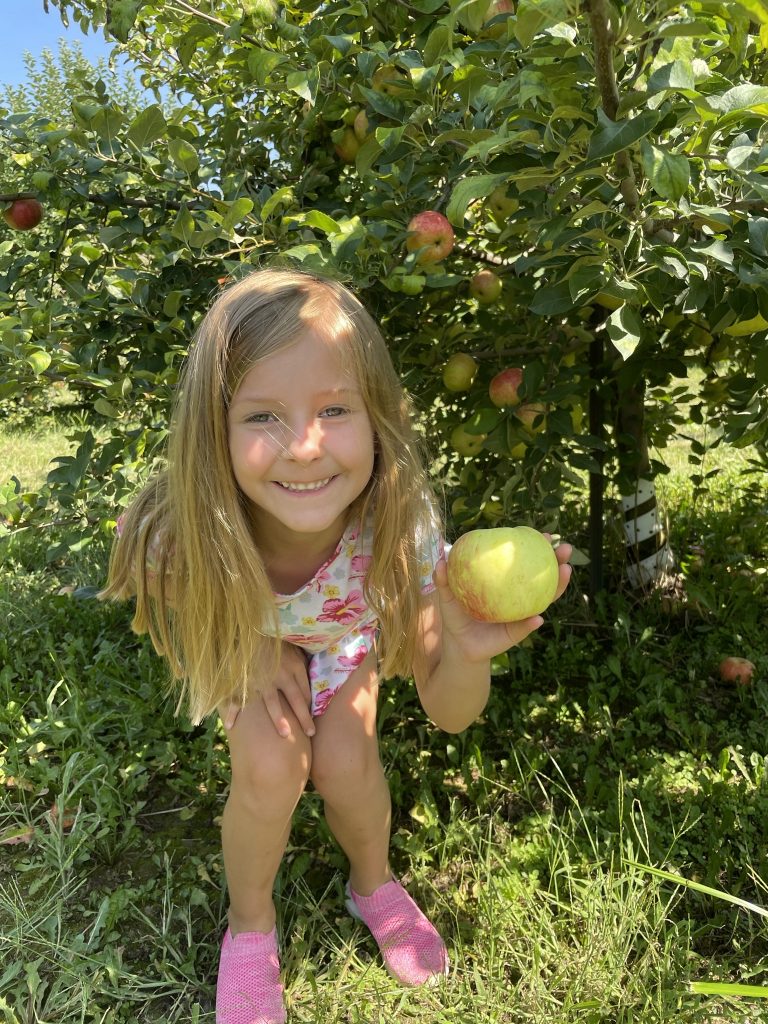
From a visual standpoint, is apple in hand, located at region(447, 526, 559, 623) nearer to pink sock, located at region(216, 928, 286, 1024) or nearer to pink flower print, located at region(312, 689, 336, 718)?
pink flower print, located at region(312, 689, 336, 718)

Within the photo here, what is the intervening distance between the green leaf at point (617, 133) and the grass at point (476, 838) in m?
0.84

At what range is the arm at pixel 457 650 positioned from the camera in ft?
4.20

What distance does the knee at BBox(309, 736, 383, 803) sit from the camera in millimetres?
1465

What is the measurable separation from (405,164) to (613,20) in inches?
25.4

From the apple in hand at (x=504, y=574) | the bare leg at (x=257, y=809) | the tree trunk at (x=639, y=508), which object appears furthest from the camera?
the tree trunk at (x=639, y=508)

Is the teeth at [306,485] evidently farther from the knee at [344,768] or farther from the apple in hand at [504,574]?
the knee at [344,768]

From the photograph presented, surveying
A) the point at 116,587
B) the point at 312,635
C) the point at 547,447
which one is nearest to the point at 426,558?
the point at 312,635

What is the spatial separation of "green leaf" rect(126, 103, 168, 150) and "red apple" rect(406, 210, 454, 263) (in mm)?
490

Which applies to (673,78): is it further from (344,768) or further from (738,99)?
(344,768)

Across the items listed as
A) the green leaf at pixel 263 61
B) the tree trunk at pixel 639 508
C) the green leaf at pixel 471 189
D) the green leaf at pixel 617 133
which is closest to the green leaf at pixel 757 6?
the green leaf at pixel 617 133

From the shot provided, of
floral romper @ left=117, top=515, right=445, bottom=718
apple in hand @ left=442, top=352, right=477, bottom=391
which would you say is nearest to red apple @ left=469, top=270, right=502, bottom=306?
apple in hand @ left=442, top=352, right=477, bottom=391

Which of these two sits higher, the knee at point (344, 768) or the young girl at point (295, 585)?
the young girl at point (295, 585)

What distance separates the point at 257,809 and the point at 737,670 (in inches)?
50.8

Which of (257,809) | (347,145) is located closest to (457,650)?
(257,809)
